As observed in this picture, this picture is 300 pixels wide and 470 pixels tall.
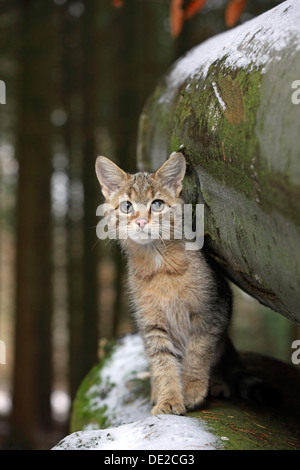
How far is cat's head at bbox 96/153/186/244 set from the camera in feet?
9.11

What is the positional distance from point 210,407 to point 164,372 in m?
0.33

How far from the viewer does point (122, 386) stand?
3.85 metres

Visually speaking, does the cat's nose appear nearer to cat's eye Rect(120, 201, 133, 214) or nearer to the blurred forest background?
cat's eye Rect(120, 201, 133, 214)

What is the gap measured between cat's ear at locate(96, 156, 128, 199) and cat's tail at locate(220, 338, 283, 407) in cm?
126

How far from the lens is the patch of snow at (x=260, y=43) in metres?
1.90

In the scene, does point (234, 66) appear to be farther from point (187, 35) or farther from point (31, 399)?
point (31, 399)

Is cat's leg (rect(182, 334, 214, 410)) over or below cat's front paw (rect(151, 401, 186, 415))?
over

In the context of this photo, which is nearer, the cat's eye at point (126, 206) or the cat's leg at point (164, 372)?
the cat's leg at point (164, 372)

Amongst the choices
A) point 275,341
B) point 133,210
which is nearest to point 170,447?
point 133,210

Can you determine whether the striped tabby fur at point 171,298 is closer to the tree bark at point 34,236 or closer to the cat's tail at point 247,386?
the cat's tail at point 247,386

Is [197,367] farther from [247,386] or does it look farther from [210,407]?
[247,386]
